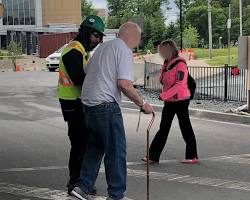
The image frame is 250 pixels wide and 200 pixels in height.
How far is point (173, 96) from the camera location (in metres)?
8.26

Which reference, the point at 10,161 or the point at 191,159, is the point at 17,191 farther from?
the point at 191,159

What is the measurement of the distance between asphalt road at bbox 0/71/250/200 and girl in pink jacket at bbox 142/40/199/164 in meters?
0.24

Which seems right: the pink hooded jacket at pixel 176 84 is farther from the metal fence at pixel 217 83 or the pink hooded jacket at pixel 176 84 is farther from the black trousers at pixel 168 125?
the metal fence at pixel 217 83

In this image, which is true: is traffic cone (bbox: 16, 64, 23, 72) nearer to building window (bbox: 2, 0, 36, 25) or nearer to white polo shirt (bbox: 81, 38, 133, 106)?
white polo shirt (bbox: 81, 38, 133, 106)

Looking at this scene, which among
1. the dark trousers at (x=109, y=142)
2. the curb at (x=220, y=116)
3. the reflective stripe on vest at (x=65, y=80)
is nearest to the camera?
the dark trousers at (x=109, y=142)

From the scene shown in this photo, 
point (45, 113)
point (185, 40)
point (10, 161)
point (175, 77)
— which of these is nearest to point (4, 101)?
point (45, 113)

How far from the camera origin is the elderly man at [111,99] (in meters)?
5.75

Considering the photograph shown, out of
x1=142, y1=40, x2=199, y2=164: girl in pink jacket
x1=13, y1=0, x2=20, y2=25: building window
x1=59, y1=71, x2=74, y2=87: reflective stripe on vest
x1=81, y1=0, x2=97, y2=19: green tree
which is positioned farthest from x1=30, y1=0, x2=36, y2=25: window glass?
x1=59, y1=71, x2=74, y2=87: reflective stripe on vest

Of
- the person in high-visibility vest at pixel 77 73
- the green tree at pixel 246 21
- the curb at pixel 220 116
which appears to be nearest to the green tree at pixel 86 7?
the green tree at pixel 246 21

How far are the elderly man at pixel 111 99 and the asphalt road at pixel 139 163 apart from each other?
609 mm

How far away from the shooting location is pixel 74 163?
6516 millimetres

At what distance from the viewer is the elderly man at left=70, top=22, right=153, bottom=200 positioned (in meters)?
5.75

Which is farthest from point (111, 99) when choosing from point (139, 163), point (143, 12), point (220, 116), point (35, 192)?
point (143, 12)

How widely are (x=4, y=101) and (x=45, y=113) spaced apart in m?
3.68
